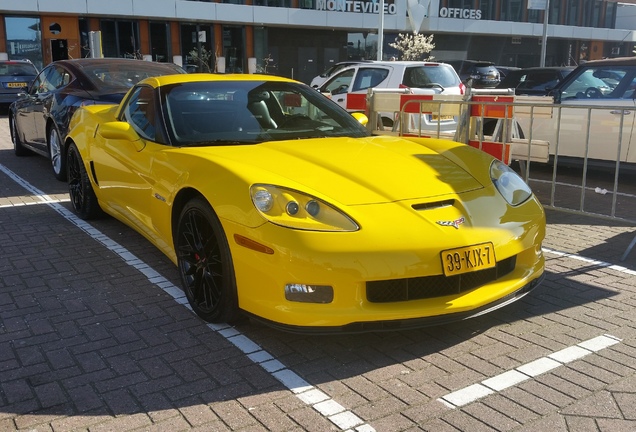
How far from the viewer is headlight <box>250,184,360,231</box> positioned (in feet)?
10.7

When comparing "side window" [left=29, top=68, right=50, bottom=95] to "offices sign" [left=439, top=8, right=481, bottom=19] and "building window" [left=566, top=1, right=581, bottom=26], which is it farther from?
"building window" [left=566, top=1, right=581, bottom=26]

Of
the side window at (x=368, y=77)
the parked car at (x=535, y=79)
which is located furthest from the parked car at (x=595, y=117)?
the side window at (x=368, y=77)

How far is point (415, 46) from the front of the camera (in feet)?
100

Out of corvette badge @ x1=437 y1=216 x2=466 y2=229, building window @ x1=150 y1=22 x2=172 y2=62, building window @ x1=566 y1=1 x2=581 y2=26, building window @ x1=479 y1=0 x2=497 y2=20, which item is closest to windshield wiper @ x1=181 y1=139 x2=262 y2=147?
corvette badge @ x1=437 y1=216 x2=466 y2=229

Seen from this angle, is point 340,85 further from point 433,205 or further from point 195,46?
point 195,46

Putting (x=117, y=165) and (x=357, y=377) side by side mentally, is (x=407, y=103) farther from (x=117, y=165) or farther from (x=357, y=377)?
(x=357, y=377)

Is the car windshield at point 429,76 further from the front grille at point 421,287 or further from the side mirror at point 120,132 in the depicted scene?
the front grille at point 421,287

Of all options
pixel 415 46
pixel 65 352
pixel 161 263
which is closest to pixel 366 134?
pixel 161 263

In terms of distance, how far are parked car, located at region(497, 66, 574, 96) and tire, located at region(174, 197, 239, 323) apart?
34.5 feet

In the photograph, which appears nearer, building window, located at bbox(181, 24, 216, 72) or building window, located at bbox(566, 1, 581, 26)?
building window, located at bbox(181, 24, 216, 72)

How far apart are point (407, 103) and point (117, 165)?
3.65 meters

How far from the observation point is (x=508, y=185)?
4.09 meters

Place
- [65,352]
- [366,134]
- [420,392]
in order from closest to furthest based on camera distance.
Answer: [420,392] < [65,352] < [366,134]

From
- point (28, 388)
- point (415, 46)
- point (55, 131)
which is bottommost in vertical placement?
point (28, 388)
